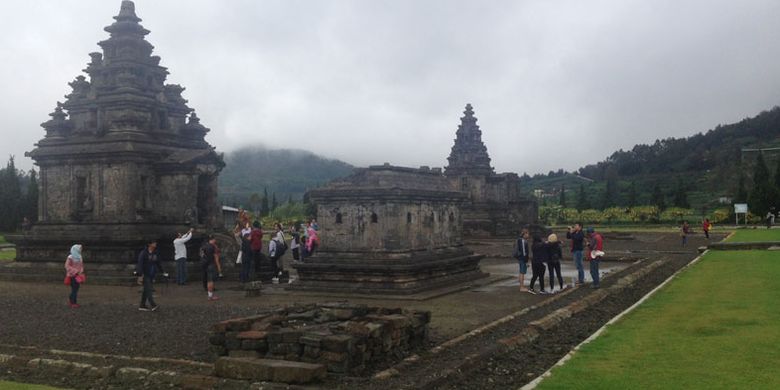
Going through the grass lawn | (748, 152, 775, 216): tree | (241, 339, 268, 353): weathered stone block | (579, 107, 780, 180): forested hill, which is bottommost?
(241, 339, 268, 353): weathered stone block

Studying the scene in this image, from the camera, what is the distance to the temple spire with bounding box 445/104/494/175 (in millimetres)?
55031

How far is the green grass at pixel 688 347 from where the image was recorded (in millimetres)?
8070

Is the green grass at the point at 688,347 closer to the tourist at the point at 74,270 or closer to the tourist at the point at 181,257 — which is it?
the tourist at the point at 74,270

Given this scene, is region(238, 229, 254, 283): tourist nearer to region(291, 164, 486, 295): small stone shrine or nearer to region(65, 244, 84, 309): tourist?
region(291, 164, 486, 295): small stone shrine

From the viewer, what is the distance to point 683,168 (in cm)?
14025

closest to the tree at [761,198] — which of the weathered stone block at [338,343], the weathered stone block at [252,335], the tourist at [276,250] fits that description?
the tourist at [276,250]

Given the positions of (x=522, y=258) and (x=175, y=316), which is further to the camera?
Answer: (x=522, y=258)

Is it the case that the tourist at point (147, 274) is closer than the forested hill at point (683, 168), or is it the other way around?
the tourist at point (147, 274)

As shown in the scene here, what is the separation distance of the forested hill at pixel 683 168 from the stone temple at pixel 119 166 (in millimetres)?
76182

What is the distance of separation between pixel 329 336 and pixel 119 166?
56.7 ft

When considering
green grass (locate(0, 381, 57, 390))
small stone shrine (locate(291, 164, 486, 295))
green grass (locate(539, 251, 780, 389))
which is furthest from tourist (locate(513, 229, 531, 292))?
green grass (locate(0, 381, 57, 390))

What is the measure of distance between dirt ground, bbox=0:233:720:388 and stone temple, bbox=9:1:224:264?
2.68 meters

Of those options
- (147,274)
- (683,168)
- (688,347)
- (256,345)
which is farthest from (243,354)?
(683,168)

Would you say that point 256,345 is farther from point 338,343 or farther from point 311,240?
point 311,240
